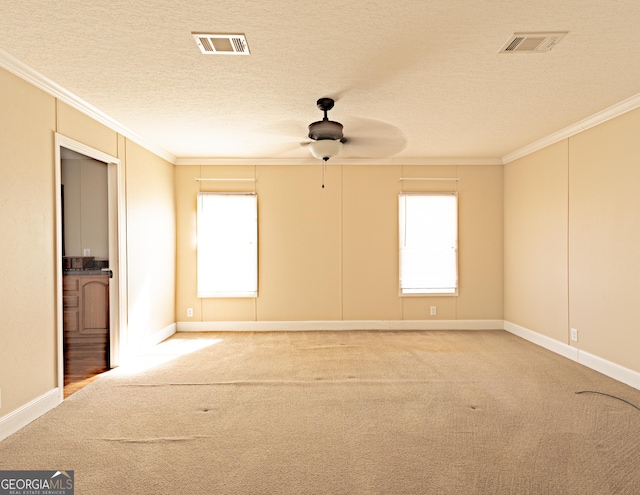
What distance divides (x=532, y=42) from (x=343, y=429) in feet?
9.74

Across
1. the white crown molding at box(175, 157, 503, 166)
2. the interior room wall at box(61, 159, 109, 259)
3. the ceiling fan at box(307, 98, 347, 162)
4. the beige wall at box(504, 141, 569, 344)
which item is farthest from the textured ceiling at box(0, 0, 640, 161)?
the interior room wall at box(61, 159, 109, 259)

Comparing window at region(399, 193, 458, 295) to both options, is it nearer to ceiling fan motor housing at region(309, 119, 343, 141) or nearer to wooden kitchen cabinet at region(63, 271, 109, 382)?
ceiling fan motor housing at region(309, 119, 343, 141)

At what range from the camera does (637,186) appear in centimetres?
349

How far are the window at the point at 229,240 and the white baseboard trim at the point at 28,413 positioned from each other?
2.83 metres

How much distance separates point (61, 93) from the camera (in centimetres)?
320

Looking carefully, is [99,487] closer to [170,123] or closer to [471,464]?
[471,464]

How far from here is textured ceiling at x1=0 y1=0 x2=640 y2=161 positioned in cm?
214

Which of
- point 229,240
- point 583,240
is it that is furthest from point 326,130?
point 583,240

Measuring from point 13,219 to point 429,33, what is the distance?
3177 mm

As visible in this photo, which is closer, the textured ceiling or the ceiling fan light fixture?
the textured ceiling

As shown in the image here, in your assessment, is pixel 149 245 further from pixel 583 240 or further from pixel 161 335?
pixel 583 240

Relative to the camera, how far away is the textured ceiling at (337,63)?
214 cm

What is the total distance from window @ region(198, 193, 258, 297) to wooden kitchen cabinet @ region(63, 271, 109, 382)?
4.50 feet

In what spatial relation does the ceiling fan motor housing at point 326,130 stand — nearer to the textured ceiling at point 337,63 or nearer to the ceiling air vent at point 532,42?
the textured ceiling at point 337,63
